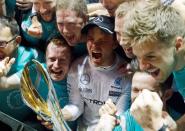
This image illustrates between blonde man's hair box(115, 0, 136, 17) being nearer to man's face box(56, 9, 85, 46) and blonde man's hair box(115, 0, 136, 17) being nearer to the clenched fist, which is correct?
man's face box(56, 9, 85, 46)

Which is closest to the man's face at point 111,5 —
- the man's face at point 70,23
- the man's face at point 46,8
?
the man's face at point 70,23

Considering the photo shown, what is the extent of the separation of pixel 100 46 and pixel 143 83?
0.76 feet

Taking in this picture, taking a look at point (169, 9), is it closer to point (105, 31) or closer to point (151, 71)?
point (151, 71)

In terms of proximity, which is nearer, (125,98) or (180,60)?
(180,60)

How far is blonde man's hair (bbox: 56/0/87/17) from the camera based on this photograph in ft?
4.84

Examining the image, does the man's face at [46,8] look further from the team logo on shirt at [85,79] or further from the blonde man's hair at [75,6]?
the team logo on shirt at [85,79]

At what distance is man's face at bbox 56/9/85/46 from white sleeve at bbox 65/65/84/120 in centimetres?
13

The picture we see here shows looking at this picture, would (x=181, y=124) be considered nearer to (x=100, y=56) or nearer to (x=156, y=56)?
(x=156, y=56)

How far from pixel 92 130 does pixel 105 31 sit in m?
0.34

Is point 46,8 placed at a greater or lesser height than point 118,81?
greater

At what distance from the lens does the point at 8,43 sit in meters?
1.63

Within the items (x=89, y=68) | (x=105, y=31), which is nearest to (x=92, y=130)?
(x=89, y=68)

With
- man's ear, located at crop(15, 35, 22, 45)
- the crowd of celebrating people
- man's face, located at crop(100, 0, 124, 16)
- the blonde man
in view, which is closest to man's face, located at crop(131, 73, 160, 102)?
the crowd of celebrating people

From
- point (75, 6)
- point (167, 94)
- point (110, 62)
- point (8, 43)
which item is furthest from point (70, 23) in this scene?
point (167, 94)
